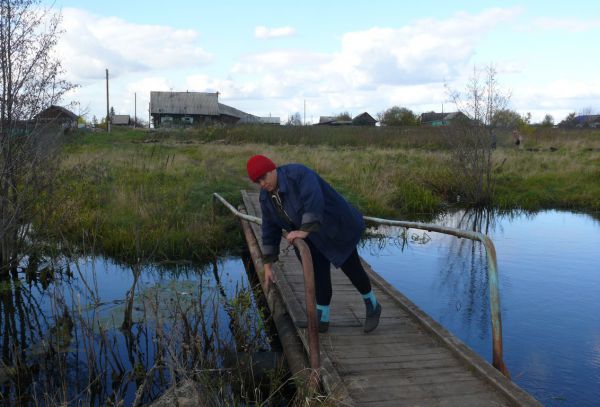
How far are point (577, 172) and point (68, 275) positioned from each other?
16697 mm

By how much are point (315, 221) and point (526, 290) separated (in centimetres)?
580

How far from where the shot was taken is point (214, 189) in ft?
44.1

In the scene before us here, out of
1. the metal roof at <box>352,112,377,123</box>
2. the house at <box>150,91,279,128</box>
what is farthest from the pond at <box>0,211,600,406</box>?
the metal roof at <box>352,112,377,123</box>

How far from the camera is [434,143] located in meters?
28.2

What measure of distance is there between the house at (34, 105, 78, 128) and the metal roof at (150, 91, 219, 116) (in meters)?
49.4

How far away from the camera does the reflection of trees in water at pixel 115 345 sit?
471 cm

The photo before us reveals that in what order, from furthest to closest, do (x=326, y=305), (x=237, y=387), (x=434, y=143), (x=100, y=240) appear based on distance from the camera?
(x=434, y=143)
(x=100, y=240)
(x=237, y=387)
(x=326, y=305)

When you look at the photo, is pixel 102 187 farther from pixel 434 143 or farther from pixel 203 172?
pixel 434 143

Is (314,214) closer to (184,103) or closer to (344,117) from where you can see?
(184,103)

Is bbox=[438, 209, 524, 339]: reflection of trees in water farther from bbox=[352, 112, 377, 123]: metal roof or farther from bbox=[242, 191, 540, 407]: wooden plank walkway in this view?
bbox=[352, 112, 377, 123]: metal roof

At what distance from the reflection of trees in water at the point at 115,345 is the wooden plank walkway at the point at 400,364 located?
2.47 ft

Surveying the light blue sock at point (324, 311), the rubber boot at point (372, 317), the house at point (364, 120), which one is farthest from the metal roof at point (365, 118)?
the light blue sock at point (324, 311)

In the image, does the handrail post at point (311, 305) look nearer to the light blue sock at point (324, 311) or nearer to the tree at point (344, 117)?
the light blue sock at point (324, 311)

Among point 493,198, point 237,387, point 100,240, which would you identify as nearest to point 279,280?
point 237,387
